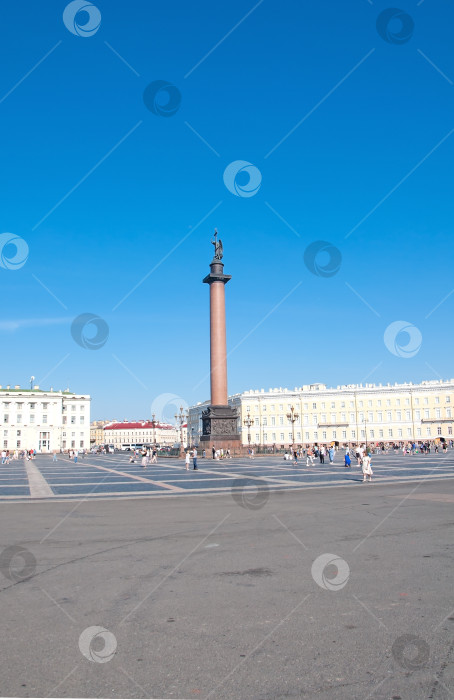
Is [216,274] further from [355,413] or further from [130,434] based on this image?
[130,434]

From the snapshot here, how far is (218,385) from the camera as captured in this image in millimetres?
52656

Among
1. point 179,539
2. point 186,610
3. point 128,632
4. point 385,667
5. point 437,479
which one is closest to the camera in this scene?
point 385,667

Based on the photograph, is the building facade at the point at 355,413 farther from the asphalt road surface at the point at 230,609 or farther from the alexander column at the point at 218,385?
the asphalt road surface at the point at 230,609

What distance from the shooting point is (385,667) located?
14.3ft

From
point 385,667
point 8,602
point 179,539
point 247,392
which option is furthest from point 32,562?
point 247,392

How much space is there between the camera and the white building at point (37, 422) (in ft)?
342

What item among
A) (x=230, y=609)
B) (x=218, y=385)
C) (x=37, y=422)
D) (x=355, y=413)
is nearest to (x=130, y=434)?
(x=37, y=422)

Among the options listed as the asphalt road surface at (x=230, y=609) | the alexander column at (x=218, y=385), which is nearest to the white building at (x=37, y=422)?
the alexander column at (x=218, y=385)

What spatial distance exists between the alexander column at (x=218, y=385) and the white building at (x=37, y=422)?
201 feet

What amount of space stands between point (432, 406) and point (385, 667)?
10448cm

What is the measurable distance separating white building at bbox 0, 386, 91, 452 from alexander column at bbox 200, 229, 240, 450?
6130 centimetres

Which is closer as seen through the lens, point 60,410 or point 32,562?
point 32,562

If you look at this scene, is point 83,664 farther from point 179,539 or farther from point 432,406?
point 432,406

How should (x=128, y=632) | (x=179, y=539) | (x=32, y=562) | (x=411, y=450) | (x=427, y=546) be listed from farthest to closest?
(x=411, y=450) → (x=179, y=539) → (x=427, y=546) → (x=32, y=562) → (x=128, y=632)
